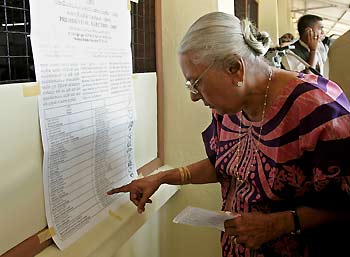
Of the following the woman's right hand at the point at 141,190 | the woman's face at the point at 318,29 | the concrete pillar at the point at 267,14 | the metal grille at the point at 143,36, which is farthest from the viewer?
the concrete pillar at the point at 267,14

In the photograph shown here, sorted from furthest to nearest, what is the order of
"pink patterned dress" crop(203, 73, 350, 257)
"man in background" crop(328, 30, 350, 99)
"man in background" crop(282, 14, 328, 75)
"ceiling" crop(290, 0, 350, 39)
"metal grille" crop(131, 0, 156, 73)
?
"ceiling" crop(290, 0, 350, 39)
"man in background" crop(282, 14, 328, 75)
"man in background" crop(328, 30, 350, 99)
"metal grille" crop(131, 0, 156, 73)
"pink patterned dress" crop(203, 73, 350, 257)

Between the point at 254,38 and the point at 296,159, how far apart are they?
13.4 inches

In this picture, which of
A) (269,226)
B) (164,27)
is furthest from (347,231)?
(164,27)

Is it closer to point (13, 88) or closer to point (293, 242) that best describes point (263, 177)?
point (293, 242)

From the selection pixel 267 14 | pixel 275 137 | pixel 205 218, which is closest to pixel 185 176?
pixel 205 218

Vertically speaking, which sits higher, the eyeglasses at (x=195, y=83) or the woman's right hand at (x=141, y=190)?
the eyeglasses at (x=195, y=83)

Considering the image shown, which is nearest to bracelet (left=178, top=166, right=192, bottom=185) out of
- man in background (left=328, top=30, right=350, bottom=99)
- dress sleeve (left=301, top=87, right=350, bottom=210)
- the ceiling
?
dress sleeve (left=301, top=87, right=350, bottom=210)

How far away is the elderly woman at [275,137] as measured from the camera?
105 centimetres

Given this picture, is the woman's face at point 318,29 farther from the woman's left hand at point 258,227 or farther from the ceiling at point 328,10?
the ceiling at point 328,10

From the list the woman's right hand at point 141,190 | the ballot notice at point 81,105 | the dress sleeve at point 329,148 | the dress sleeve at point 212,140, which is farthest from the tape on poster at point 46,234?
the dress sleeve at point 329,148

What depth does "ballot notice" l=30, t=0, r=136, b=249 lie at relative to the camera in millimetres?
1049

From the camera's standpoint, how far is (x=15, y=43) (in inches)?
38.1

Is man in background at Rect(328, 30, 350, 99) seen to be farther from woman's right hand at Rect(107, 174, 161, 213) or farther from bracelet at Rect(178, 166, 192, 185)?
woman's right hand at Rect(107, 174, 161, 213)

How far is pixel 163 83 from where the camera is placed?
6.22ft
